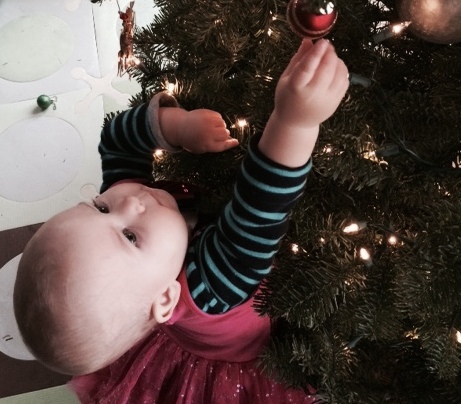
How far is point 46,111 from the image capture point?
1.35 m

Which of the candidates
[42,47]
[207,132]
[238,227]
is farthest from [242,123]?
[42,47]

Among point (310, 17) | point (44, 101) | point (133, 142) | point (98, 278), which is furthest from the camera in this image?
point (44, 101)

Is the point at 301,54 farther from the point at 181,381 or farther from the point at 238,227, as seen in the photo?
the point at 181,381

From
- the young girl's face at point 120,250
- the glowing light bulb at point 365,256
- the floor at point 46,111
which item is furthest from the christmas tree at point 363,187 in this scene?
the floor at point 46,111

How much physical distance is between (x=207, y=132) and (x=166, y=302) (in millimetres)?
195

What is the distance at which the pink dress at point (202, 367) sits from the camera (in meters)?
0.67

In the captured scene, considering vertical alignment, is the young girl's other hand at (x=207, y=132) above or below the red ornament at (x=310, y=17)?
below

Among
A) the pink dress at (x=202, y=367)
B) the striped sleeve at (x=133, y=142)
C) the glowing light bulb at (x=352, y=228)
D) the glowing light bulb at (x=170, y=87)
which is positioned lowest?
the pink dress at (x=202, y=367)

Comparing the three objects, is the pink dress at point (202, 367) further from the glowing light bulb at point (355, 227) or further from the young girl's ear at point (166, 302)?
the glowing light bulb at point (355, 227)

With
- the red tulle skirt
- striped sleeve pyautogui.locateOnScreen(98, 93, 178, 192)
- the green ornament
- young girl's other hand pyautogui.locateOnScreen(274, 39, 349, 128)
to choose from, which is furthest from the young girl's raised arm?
the green ornament

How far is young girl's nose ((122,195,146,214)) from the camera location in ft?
Answer: 1.93

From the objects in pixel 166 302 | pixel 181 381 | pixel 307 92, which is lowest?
pixel 181 381

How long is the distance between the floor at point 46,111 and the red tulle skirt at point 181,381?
0.38 meters

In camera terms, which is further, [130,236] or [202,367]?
[202,367]
